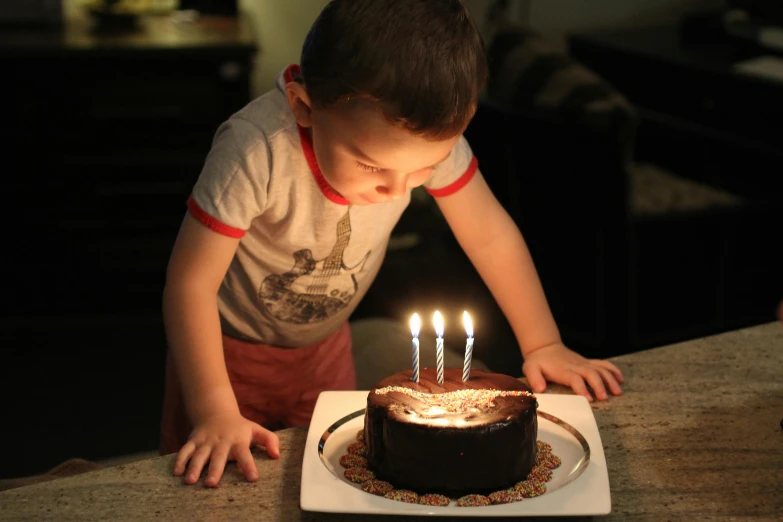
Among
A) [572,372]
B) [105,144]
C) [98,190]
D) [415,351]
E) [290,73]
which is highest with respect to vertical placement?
[290,73]

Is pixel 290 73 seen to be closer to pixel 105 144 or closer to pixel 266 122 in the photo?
pixel 266 122

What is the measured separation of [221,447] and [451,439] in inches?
10.4

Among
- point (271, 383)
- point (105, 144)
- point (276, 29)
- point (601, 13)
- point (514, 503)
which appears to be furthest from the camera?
point (601, 13)

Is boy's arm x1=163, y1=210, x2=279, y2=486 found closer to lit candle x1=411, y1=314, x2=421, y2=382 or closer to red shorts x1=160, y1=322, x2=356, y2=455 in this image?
lit candle x1=411, y1=314, x2=421, y2=382

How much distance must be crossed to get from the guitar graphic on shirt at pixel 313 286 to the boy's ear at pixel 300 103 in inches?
7.9

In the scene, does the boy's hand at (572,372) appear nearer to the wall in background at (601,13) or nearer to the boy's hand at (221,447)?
the boy's hand at (221,447)

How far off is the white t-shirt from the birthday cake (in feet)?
1.21

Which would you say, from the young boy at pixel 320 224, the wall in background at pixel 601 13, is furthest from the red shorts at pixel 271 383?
the wall in background at pixel 601 13

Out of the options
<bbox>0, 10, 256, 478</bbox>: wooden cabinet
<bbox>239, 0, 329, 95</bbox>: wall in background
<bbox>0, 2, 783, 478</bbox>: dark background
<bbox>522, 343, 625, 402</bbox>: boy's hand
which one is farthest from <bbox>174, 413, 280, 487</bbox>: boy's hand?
<bbox>239, 0, 329, 95</bbox>: wall in background

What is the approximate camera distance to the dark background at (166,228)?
2766 mm

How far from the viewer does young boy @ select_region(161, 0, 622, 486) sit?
106 centimetres

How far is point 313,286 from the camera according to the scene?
4.77ft

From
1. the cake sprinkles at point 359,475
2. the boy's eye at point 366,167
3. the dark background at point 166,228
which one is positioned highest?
the boy's eye at point 366,167

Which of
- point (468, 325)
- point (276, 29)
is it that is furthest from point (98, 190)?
point (468, 325)
